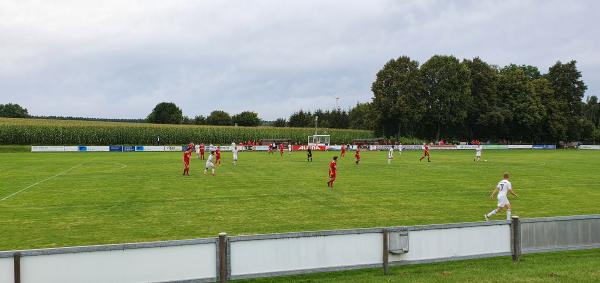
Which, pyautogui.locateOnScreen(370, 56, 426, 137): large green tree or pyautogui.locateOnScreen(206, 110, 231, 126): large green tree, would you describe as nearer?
pyautogui.locateOnScreen(370, 56, 426, 137): large green tree

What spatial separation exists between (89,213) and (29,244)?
4367 mm

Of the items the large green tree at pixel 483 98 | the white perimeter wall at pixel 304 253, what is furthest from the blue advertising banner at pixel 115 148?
the white perimeter wall at pixel 304 253

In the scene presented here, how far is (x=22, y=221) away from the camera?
1477cm

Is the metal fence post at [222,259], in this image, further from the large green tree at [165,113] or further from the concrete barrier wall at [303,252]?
the large green tree at [165,113]

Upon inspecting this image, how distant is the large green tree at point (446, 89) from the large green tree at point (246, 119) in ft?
227

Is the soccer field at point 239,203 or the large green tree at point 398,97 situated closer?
the soccer field at point 239,203

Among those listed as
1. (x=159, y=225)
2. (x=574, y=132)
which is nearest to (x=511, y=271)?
(x=159, y=225)

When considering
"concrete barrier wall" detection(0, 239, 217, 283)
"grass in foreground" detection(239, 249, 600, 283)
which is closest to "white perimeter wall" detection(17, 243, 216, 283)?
"concrete barrier wall" detection(0, 239, 217, 283)

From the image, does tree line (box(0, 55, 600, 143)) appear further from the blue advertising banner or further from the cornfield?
the blue advertising banner

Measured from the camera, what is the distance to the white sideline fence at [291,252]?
7222 mm

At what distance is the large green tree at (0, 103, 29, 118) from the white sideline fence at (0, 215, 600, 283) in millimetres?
159806

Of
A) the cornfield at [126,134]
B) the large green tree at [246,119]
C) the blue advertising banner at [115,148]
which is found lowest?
the blue advertising banner at [115,148]

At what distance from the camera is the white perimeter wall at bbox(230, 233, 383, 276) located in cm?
805

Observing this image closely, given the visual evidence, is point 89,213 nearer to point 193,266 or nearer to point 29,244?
point 29,244
